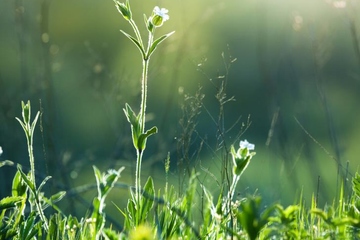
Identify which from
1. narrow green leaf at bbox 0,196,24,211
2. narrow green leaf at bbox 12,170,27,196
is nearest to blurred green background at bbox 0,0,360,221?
narrow green leaf at bbox 12,170,27,196

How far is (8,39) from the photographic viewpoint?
611 centimetres

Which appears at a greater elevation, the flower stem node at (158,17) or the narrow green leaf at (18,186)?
the flower stem node at (158,17)

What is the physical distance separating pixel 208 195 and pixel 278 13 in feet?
15.9

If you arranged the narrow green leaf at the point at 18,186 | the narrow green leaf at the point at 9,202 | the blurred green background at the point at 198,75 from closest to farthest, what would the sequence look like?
1. the narrow green leaf at the point at 9,202
2. the narrow green leaf at the point at 18,186
3. the blurred green background at the point at 198,75

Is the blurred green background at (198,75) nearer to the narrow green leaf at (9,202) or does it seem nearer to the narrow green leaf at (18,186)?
the narrow green leaf at (18,186)

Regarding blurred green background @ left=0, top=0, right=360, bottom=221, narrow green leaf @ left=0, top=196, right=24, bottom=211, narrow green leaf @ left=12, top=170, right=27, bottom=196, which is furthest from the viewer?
blurred green background @ left=0, top=0, right=360, bottom=221

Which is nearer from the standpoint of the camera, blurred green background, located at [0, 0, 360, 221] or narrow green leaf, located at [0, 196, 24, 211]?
narrow green leaf, located at [0, 196, 24, 211]

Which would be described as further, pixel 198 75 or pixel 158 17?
pixel 198 75

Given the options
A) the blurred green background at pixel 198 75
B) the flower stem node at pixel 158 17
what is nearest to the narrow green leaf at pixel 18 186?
the flower stem node at pixel 158 17

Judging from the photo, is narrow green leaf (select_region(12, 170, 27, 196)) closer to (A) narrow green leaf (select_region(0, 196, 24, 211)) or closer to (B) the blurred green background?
(A) narrow green leaf (select_region(0, 196, 24, 211))

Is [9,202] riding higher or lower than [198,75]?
higher

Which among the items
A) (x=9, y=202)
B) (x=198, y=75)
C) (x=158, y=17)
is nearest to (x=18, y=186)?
(x=9, y=202)

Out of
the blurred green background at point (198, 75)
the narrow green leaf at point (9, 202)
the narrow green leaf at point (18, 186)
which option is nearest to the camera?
the narrow green leaf at point (9, 202)

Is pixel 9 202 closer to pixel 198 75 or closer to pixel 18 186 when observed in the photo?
pixel 18 186
